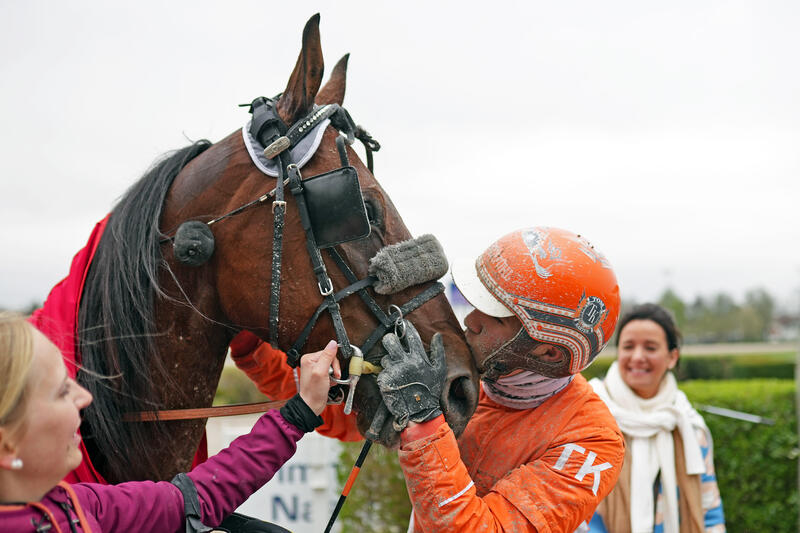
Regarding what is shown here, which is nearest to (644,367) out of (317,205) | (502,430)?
(502,430)

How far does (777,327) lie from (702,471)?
5742cm

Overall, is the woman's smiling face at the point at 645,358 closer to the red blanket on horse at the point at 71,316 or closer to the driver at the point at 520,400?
the driver at the point at 520,400

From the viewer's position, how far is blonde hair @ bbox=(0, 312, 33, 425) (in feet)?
3.90

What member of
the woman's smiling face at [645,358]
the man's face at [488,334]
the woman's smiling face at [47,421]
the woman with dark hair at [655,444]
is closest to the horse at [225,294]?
the man's face at [488,334]

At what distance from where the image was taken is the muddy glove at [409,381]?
1.79 meters

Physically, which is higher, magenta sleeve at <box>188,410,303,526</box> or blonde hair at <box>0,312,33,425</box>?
blonde hair at <box>0,312,33,425</box>

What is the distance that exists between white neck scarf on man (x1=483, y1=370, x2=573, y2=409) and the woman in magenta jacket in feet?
2.43

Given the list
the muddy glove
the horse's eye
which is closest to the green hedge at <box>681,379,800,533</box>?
the muddy glove

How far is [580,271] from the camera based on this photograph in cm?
205

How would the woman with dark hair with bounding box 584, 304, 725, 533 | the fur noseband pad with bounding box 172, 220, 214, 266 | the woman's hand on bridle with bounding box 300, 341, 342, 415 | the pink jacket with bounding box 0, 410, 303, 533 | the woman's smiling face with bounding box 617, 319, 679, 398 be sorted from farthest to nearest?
the woman's smiling face with bounding box 617, 319, 679, 398
the woman with dark hair with bounding box 584, 304, 725, 533
the fur noseband pad with bounding box 172, 220, 214, 266
the woman's hand on bridle with bounding box 300, 341, 342, 415
the pink jacket with bounding box 0, 410, 303, 533

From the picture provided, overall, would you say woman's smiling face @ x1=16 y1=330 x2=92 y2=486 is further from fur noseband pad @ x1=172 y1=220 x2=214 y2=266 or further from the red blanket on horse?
fur noseband pad @ x1=172 y1=220 x2=214 y2=266

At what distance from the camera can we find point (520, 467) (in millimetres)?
2010

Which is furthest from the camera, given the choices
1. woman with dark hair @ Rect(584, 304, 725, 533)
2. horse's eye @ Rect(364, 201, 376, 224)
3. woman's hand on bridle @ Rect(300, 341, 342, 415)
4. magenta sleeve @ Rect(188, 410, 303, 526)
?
woman with dark hair @ Rect(584, 304, 725, 533)

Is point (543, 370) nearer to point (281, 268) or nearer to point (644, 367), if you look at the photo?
point (281, 268)
